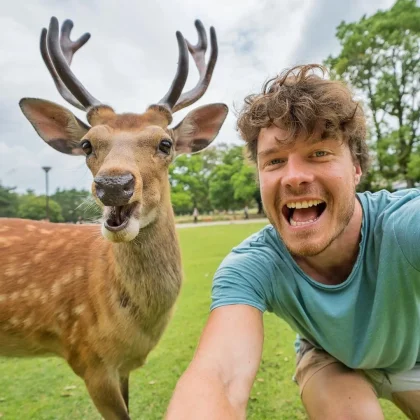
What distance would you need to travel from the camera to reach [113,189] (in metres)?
2.37

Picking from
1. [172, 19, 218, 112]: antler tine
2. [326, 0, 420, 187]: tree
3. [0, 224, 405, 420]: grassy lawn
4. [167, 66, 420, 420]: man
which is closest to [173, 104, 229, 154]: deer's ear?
[172, 19, 218, 112]: antler tine

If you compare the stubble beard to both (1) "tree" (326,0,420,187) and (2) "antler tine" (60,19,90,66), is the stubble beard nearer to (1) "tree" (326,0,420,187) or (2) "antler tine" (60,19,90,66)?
(2) "antler tine" (60,19,90,66)

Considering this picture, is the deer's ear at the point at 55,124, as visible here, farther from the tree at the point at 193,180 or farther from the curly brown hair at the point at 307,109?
the tree at the point at 193,180

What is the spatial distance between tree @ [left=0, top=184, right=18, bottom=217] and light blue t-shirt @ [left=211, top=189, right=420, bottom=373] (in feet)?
170

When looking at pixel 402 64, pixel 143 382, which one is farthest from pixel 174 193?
pixel 143 382

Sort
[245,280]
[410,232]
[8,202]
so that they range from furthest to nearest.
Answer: [8,202] < [245,280] < [410,232]

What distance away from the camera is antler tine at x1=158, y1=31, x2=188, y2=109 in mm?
3498

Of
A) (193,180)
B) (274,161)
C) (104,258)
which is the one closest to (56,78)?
(104,258)

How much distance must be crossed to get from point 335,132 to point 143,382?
11.0 feet

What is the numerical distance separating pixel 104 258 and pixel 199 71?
2.15 metres

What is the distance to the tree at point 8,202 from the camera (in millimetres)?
49469

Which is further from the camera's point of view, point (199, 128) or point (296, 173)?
point (199, 128)

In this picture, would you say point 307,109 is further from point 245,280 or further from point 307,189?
point 245,280

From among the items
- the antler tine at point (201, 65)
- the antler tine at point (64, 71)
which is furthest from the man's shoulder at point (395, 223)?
the antler tine at point (64, 71)
